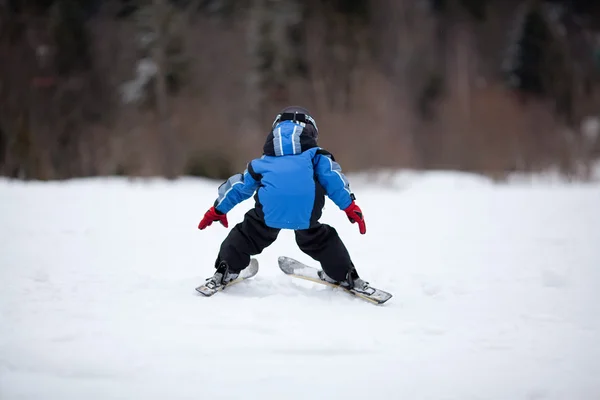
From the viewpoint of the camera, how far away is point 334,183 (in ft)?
10.6

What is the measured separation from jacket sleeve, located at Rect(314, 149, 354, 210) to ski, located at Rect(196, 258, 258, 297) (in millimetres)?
826

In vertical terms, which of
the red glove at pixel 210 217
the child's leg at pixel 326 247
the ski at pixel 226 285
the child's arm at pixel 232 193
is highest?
the child's arm at pixel 232 193

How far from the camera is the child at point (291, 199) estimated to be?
3199 mm

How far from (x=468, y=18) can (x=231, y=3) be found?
13766mm

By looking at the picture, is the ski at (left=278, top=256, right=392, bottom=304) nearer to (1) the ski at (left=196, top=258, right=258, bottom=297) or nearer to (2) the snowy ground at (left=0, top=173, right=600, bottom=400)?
(2) the snowy ground at (left=0, top=173, right=600, bottom=400)

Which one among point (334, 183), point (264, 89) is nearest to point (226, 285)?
point (334, 183)

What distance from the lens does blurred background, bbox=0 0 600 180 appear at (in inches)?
613

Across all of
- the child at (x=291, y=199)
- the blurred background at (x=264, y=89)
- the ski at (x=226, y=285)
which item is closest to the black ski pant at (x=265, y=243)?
the child at (x=291, y=199)

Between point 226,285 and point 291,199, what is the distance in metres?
0.75

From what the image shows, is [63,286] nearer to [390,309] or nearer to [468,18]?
[390,309]

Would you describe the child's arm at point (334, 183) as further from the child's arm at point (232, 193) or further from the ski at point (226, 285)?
the ski at point (226, 285)

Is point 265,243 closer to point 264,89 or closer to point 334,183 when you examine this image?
point 334,183

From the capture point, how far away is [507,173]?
640 inches

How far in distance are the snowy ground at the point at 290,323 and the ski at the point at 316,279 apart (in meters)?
0.07
